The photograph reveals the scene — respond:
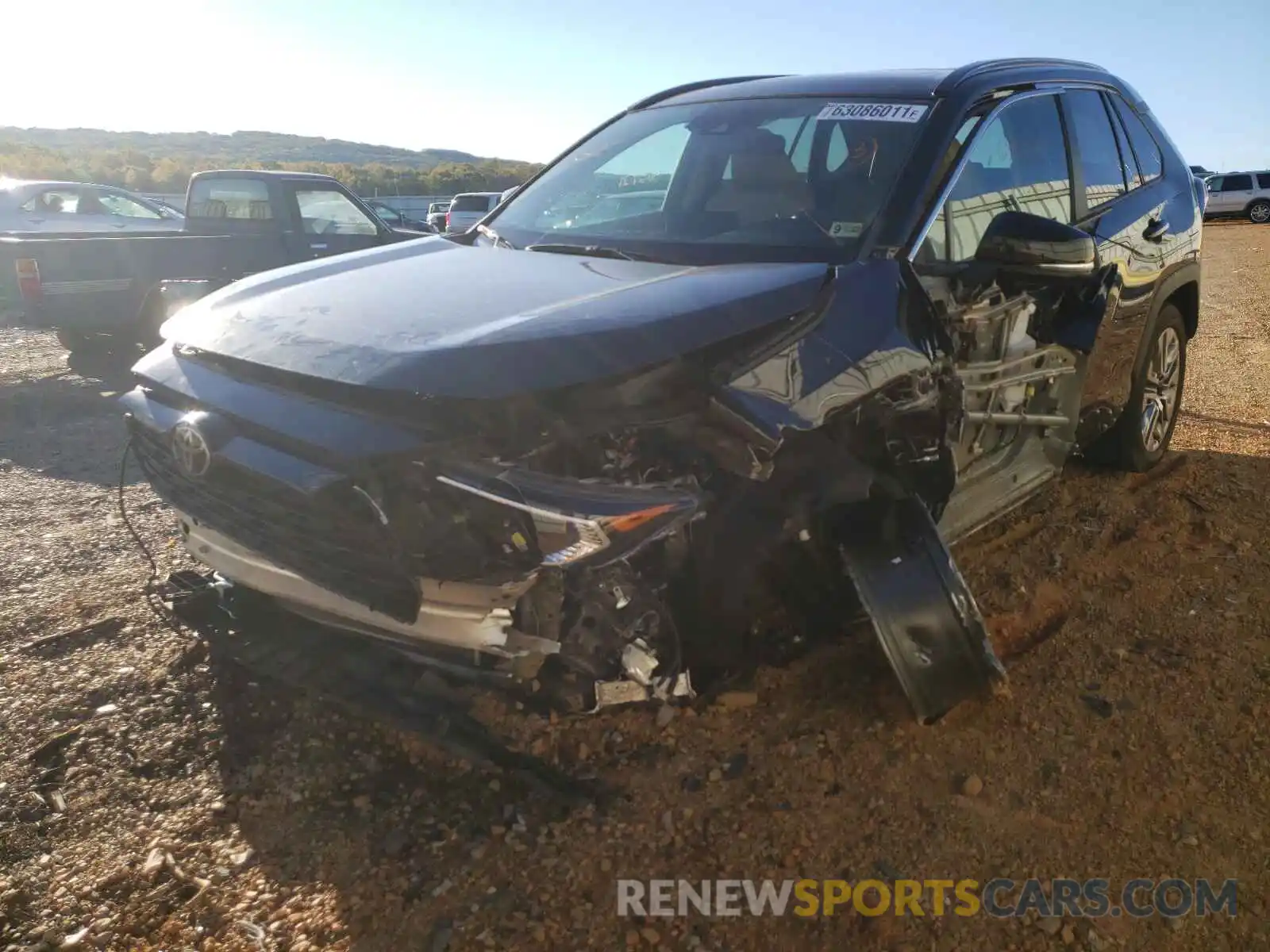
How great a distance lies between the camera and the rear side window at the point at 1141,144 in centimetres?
432

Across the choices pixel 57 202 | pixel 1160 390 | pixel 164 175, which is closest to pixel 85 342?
pixel 57 202

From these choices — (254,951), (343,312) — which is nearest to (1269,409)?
(343,312)

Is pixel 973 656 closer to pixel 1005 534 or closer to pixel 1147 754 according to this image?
pixel 1147 754

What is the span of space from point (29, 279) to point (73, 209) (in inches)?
237

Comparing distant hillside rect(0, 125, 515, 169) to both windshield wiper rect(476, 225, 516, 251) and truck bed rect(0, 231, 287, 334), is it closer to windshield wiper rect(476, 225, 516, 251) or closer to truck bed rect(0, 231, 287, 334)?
truck bed rect(0, 231, 287, 334)

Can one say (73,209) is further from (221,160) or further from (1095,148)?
(221,160)

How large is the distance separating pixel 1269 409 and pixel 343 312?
603 cm

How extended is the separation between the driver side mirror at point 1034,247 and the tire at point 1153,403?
1.73 metres

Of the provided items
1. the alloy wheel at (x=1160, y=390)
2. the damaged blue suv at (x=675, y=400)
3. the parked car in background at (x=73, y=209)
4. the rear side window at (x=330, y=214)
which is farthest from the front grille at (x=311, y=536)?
the parked car in background at (x=73, y=209)

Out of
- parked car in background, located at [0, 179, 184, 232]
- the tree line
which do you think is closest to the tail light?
parked car in background, located at [0, 179, 184, 232]

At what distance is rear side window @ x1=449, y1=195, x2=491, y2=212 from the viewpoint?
19391 mm

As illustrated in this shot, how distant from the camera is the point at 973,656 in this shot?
259cm

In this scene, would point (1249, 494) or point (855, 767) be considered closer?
point (855, 767)

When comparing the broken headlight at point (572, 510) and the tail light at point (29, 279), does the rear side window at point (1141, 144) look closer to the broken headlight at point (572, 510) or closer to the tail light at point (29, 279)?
the broken headlight at point (572, 510)
